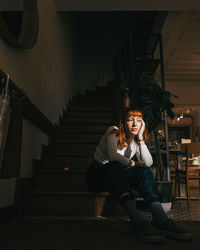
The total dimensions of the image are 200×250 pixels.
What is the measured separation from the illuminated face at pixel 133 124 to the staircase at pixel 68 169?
0.72m

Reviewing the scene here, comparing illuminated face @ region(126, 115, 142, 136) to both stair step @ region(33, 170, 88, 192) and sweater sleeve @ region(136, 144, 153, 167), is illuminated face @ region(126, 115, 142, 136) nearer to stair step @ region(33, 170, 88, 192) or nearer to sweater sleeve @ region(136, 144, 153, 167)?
sweater sleeve @ region(136, 144, 153, 167)

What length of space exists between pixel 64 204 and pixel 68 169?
70 centimetres

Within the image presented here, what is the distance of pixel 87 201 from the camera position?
2049 mm

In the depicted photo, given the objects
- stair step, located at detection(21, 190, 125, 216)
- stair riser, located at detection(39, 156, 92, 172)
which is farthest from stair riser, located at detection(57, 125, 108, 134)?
stair step, located at detection(21, 190, 125, 216)

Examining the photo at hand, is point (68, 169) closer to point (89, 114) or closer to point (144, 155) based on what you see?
point (144, 155)

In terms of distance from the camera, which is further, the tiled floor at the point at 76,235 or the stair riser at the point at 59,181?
the stair riser at the point at 59,181

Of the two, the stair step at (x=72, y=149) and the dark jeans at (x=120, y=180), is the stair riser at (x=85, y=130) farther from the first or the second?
the dark jeans at (x=120, y=180)

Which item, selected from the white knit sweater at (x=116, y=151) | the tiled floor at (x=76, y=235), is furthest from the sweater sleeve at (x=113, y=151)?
the tiled floor at (x=76, y=235)

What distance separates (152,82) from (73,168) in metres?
1.38

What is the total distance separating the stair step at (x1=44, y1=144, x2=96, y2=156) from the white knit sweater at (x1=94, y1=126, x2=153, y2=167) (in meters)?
1.23

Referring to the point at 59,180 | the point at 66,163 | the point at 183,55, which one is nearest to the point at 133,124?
the point at 59,180

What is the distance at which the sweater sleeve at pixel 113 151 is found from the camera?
1.61m

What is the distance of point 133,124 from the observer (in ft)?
5.70

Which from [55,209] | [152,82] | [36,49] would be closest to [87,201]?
[55,209]
